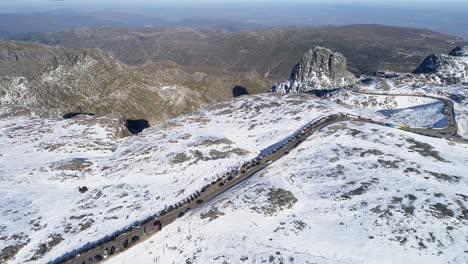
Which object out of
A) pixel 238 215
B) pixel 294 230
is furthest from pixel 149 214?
pixel 294 230

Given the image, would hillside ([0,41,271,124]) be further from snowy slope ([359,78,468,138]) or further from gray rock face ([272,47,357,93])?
snowy slope ([359,78,468,138])

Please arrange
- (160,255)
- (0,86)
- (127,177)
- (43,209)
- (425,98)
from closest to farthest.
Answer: (160,255) < (43,209) < (127,177) < (425,98) < (0,86)

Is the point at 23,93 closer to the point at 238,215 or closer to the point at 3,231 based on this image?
the point at 3,231

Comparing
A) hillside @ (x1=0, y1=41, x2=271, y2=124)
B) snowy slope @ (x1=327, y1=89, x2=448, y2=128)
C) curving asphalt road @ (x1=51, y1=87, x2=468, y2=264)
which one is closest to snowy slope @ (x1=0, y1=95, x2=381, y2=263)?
curving asphalt road @ (x1=51, y1=87, x2=468, y2=264)

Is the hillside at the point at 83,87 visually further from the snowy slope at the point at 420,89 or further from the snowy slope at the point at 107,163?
the snowy slope at the point at 420,89

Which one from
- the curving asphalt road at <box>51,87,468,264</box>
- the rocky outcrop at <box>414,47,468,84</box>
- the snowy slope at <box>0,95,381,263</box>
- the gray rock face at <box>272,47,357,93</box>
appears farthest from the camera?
the gray rock face at <box>272,47,357,93</box>

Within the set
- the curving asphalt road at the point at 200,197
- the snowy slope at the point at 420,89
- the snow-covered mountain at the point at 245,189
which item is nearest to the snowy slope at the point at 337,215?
the snow-covered mountain at the point at 245,189
